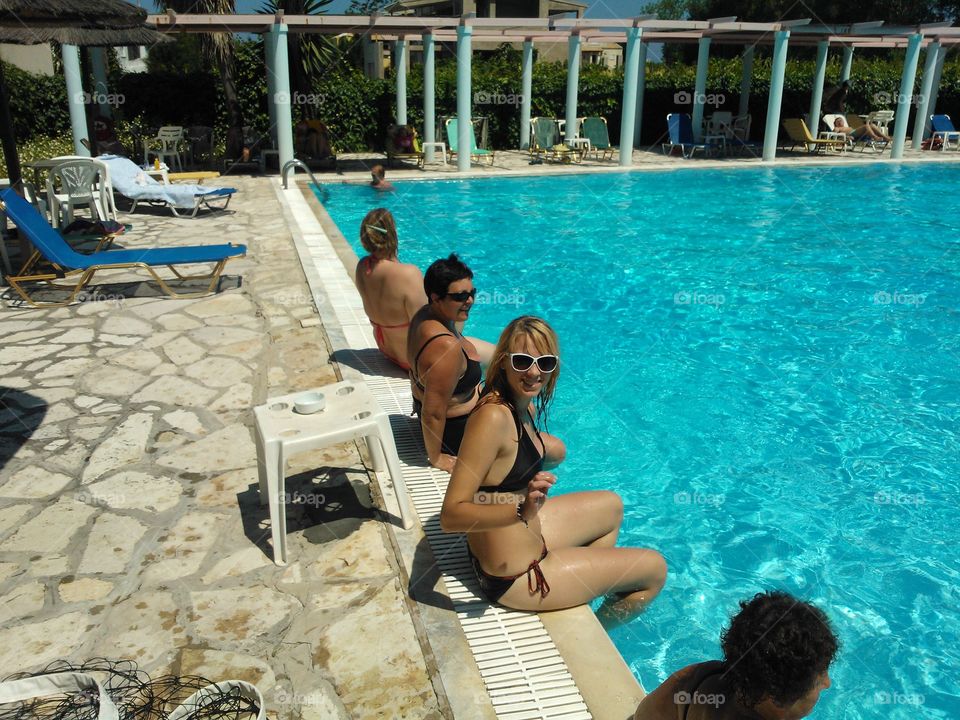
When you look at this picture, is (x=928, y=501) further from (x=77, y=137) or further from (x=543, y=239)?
(x=77, y=137)

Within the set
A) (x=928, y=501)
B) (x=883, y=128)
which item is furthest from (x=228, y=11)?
(x=928, y=501)

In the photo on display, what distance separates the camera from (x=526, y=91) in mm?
20047

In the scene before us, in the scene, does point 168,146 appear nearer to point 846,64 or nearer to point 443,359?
point 443,359

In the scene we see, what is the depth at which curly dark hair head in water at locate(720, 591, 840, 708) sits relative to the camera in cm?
186

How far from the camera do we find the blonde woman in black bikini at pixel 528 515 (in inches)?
107

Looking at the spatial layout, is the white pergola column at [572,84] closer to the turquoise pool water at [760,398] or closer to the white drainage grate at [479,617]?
the turquoise pool water at [760,398]

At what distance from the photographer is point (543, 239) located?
1177 cm

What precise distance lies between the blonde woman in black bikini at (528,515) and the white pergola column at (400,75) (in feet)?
53.6

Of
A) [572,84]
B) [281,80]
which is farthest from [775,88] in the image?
[281,80]

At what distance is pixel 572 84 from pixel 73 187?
12898 millimetres

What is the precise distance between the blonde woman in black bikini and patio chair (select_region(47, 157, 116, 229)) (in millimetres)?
8271

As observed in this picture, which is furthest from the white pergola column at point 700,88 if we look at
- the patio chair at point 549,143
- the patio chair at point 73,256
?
the patio chair at point 73,256

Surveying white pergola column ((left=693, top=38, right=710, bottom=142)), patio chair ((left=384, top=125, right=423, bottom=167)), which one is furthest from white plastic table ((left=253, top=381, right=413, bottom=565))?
white pergola column ((left=693, top=38, right=710, bottom=142))

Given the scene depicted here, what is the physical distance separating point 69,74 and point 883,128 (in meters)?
21.1
